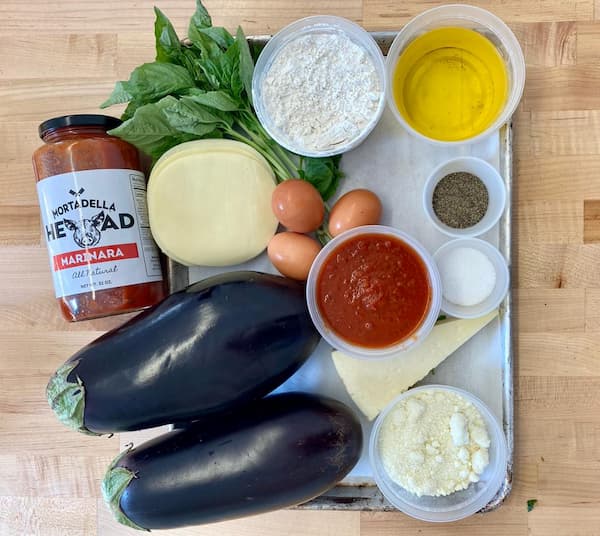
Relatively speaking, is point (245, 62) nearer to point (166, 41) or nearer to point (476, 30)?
point (166, 41)

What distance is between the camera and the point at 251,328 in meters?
0.83

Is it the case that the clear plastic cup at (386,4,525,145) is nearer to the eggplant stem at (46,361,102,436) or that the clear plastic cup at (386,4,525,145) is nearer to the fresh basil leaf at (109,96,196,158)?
the fresh basil leaf at (109,96,196,158)

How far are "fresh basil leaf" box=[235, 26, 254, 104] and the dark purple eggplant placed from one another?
520 mm

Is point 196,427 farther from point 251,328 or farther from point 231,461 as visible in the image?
point 251,328

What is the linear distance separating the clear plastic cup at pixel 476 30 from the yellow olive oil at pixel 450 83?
12 mm

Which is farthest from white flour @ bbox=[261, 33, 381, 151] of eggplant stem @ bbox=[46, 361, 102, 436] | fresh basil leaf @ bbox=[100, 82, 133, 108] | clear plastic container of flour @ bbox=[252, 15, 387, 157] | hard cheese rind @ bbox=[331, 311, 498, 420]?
eggplant stem @ bbox=[46, 361, 102, 436]

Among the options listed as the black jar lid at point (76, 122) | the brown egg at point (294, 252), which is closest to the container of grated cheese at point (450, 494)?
the brown egg at point (294, 252)

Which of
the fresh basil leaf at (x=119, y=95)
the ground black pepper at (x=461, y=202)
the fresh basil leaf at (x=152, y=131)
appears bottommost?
the ground black pepper at (x=461, y=202)

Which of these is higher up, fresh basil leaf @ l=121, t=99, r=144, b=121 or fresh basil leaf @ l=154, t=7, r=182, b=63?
fresh basil leaf @ l=154, t=7, r=182, b=63

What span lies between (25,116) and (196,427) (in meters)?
0.64

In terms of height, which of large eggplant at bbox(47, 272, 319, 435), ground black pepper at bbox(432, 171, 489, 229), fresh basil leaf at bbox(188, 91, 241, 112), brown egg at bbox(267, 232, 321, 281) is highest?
fresh basil leaf at bbox(188, 91, 241, 112)

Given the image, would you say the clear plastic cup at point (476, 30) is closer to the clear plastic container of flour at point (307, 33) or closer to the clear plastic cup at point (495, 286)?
the clear plastic container of flour at point (307, 33)

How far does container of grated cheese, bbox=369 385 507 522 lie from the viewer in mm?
877

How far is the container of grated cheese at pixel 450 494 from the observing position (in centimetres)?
88
